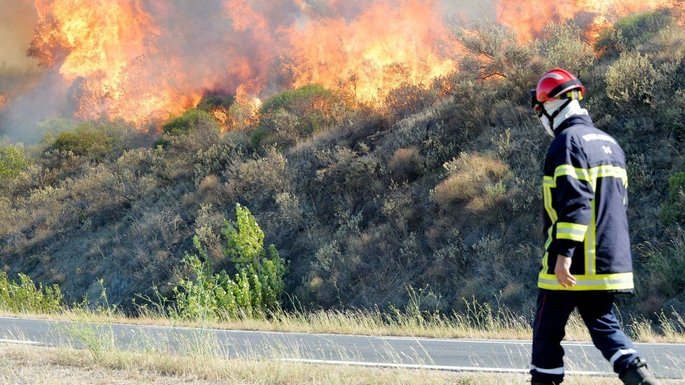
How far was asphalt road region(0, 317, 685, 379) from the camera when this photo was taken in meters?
7.43

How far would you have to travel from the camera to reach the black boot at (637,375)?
14.8 ft

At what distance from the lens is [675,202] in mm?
12938

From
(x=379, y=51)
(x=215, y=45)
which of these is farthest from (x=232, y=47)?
(x=379, y=51)

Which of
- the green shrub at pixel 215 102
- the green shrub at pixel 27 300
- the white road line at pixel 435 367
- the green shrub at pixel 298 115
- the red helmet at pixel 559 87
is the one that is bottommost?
the green shrub at pixel 215 102

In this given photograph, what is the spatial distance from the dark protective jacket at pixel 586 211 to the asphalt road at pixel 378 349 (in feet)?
7.34

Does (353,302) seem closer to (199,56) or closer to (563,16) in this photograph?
(563,16)

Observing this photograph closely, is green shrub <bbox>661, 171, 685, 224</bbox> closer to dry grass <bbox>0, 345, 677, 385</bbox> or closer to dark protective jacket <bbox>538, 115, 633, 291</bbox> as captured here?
dry grass <bbox>0, 345, 677, 385</bbox>

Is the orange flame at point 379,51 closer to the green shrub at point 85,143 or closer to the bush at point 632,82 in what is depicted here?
the bush at point 632,82

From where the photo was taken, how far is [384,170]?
63.4ft

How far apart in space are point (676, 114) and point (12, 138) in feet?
153

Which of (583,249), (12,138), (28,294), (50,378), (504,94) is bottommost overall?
(12,138)

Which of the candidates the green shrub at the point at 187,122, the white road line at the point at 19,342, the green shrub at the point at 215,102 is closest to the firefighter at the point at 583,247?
the white road line at the point at 19,342

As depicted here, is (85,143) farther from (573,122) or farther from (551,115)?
(573,122)

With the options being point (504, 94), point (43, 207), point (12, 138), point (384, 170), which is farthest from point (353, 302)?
point (12, 138)
